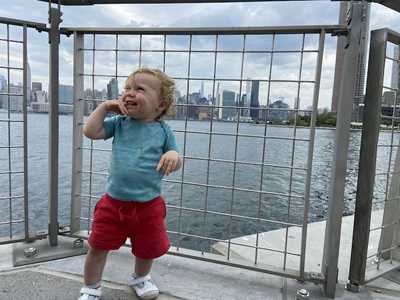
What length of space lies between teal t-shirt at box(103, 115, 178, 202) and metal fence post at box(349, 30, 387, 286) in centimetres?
113

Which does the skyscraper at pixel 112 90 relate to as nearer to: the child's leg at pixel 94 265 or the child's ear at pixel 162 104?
the child's ear at pixel 162 104

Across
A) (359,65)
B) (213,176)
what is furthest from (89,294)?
(213,176)

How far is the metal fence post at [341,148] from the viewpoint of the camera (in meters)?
1.89

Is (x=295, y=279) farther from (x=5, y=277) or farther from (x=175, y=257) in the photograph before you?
(x=5, y=277)

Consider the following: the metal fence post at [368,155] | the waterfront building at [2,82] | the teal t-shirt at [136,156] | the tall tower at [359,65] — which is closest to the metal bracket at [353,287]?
the metal fence post at [368,155]

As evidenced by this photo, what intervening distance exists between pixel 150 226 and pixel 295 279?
40.0 inches

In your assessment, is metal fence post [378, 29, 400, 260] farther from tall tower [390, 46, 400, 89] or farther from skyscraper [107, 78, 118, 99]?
skyscraper [107, 78, 118, 99]

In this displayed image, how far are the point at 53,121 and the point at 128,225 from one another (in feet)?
3.52

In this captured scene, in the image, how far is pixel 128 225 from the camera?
179 centimetres

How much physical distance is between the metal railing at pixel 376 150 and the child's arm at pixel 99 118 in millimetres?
1398

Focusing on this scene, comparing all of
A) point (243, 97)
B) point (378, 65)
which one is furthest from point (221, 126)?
point (378, 65)

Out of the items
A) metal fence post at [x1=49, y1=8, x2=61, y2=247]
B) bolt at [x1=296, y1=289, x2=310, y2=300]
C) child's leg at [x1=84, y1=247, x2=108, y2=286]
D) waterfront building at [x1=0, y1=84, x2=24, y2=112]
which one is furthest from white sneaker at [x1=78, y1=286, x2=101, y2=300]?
waterfront building at [x1=0, y1=84, x2=24, y2=112]

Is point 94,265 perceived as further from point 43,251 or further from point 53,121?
point 53,121

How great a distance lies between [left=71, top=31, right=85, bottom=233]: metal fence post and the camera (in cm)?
247
